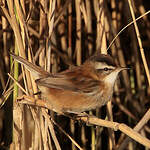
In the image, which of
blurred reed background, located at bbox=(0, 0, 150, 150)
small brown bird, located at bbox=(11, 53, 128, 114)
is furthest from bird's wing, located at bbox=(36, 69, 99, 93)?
blurred reed background, located at bbox=(0, 0, 150, 150)

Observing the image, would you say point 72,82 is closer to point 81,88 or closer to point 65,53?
point 81,88

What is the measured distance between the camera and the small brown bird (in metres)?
2.82

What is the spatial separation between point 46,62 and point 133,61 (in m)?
1.74

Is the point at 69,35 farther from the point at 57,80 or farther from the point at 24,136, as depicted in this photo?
the point at 24,136

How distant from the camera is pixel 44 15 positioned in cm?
281

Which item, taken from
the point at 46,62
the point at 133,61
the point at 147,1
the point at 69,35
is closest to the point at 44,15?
the point at 46,62

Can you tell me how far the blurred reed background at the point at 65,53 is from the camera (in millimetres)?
2600

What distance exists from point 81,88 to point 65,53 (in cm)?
90

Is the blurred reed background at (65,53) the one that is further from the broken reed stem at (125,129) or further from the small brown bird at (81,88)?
the broken reed stem at (125,129)

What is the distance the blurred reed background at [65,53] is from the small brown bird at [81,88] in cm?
13

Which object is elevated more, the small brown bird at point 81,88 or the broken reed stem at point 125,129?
the small brown bird at point 81,88

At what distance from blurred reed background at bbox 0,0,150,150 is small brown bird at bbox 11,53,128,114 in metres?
0.13

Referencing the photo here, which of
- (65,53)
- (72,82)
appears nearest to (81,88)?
(72,82)

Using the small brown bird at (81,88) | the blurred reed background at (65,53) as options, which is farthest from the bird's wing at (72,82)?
the blurred reed background at (65,53)
